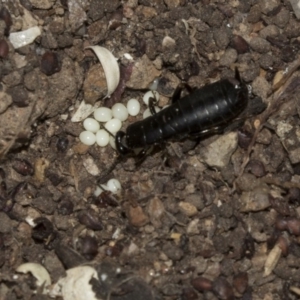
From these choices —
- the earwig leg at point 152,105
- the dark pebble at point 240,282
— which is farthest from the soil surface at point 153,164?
the earwig leg at point 152,105

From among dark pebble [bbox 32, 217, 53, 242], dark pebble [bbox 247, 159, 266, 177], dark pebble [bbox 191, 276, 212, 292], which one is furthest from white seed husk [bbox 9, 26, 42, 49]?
dark pebble [bbox 191, 276, 212, 292]

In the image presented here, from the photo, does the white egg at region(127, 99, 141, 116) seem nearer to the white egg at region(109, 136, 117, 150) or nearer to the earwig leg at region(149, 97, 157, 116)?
the earwig leg at region(149, 97, 157, 116)

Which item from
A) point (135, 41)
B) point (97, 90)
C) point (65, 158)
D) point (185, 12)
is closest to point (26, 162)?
point (65, 158)

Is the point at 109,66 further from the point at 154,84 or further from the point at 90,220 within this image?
the point at 90,220

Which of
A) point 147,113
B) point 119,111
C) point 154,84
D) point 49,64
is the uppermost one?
point 49,64

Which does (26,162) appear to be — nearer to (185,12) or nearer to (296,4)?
(185,12)

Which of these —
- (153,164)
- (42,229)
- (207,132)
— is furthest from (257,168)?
(42,229)
